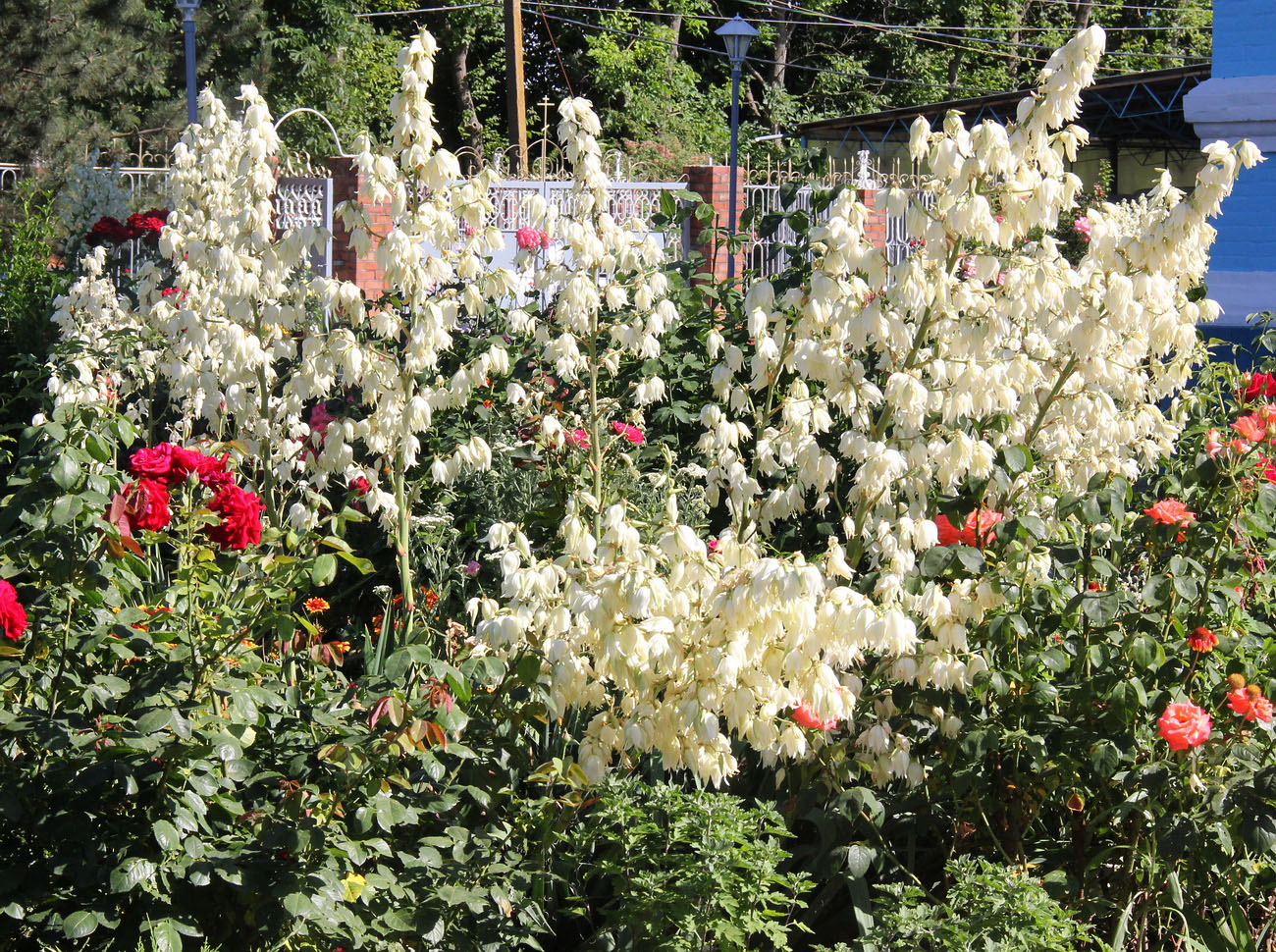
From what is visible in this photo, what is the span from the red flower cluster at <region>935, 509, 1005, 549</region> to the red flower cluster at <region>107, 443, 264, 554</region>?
1.40m

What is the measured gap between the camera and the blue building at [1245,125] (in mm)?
7281

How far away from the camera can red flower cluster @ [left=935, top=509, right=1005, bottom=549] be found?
2588mm

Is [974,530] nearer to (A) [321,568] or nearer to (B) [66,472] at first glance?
(A) [321,568]

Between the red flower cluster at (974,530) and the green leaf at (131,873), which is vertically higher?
the red flower cluster at (974,530)

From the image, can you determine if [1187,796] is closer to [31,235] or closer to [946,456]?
[946,456]

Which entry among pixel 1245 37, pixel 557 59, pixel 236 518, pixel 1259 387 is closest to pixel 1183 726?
pixel 1259 387

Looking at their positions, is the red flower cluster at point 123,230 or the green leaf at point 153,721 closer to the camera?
the green leaf at point 153,721

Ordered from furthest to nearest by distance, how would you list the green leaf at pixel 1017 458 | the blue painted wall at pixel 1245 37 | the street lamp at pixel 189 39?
the street lamp at pixel 189 39 → the blue painted wall at pixel 1245 37 → the green leaf at pixel 1017 458

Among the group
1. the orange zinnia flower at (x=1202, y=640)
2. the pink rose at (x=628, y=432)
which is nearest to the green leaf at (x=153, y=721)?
the orange zinnia flower at (x=1202, y=640)

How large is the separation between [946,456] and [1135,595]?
759mm

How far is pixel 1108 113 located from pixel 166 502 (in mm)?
22451

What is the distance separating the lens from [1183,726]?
219 cm

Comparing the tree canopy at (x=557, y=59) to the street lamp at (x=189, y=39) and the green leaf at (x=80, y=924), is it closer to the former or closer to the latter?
the street lamp at (x=189, y=39)

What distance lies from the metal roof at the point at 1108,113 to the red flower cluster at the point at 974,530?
15657 mm
